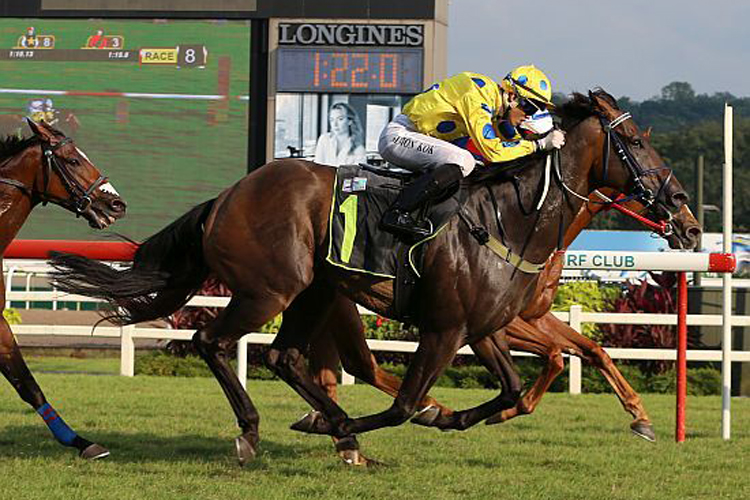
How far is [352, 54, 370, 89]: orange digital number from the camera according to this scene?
73.0 ft

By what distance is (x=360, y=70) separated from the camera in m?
22.3

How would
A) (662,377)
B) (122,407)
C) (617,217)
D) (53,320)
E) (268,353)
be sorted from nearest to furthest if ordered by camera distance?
(268,353)
(122,407)
(662,377)
(53,320)
(617,217)

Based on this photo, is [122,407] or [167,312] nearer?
[167,312]

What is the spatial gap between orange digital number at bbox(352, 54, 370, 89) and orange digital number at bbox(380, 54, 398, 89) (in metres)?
0.26

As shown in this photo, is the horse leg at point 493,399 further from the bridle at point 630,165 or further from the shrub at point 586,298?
the shrub at point 586,298

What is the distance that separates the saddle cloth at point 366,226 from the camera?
541 centimetres

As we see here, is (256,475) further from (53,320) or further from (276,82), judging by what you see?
(276,82)

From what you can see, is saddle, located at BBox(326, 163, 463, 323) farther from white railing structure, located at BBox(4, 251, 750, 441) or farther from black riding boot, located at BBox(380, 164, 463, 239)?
white railing structure, located at BBox(4, 251, 750, 441)

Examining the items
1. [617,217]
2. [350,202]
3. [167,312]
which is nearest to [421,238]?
[350,202]

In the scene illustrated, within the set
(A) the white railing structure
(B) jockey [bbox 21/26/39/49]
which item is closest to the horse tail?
(A) the white railing structure

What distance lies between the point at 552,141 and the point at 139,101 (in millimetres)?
20353

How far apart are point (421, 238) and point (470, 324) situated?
0.41 m

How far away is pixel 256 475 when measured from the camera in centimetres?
548

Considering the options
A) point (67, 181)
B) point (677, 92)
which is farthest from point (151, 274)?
point (677, 92)
